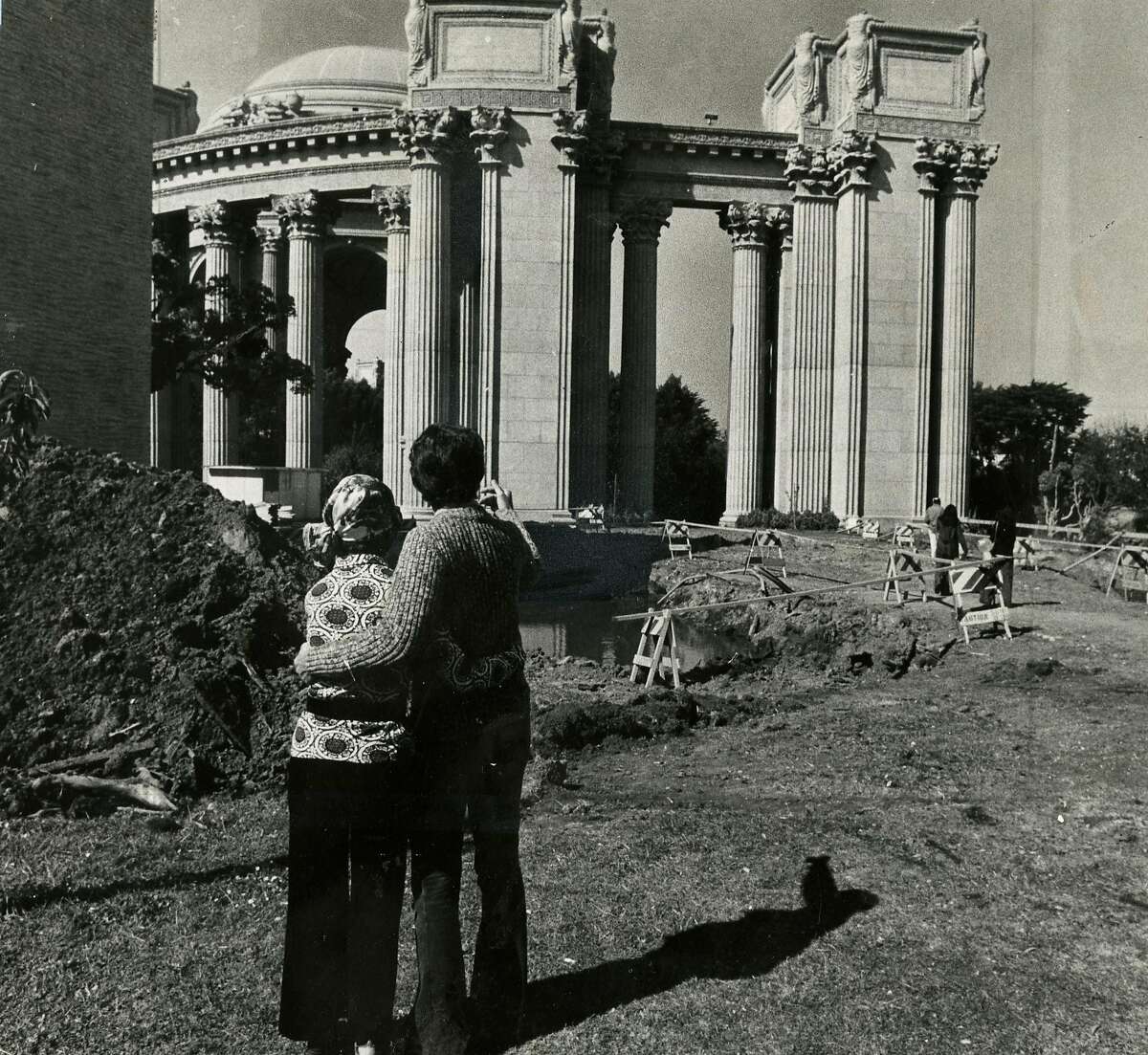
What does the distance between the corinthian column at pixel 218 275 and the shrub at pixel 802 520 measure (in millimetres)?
18864

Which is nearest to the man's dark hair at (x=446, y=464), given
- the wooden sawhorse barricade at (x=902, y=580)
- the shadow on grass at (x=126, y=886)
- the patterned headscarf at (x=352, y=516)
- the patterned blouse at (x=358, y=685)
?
the patterned headscarf at (x=352, y=516)

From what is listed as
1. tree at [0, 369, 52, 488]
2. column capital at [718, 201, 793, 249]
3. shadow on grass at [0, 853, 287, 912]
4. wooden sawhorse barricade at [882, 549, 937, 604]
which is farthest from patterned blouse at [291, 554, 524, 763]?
column capital at [718, 201, 793, 249]

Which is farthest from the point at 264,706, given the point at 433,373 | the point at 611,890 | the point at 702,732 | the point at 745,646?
the point at 433,373

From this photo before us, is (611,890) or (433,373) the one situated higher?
(433,373)

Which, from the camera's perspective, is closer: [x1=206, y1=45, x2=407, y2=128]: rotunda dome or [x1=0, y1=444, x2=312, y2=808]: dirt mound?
[x1=0, y1=444, x2=312, y2=808]: dirt mound

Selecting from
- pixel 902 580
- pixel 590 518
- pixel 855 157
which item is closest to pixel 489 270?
pixel 590 518

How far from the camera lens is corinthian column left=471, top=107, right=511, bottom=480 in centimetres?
2916

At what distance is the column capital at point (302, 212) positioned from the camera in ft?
120

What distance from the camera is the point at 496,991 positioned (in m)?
3.88

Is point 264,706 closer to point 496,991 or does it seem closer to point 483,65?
point 496,991

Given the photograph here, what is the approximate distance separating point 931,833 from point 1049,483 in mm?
51737

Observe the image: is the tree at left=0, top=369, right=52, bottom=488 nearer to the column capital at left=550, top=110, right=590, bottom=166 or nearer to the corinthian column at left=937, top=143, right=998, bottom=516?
the column capital at left=550, top=110, right=590, bottom=166

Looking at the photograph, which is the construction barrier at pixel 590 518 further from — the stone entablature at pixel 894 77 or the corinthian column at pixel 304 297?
the stone entablature at pixel 894 77

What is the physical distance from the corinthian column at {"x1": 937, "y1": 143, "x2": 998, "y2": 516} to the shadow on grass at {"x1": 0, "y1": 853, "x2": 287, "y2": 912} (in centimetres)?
3034
